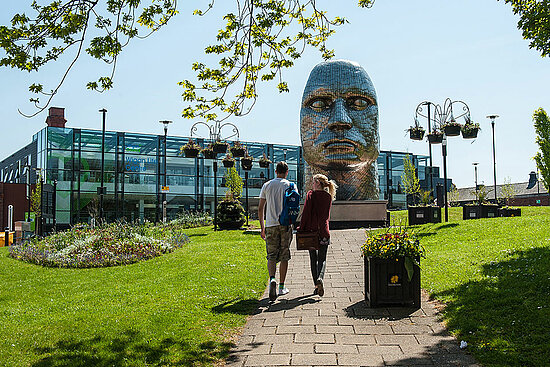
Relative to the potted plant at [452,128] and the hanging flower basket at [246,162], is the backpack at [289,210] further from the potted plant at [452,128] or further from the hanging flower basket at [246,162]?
the hanging flower basket at [246,162]

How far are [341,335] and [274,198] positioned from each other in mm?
2538

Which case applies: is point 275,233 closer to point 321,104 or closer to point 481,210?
point 321,104

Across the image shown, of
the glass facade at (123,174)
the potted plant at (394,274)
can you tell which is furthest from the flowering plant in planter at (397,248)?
the glass facade at (123,174)

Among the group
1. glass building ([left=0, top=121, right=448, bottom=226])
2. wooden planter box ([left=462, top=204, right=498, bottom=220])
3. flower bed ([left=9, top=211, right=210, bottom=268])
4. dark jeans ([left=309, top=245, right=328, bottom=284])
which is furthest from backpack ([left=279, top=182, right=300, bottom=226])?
glass building ([left=0, top=121, right=448, bottom=226])

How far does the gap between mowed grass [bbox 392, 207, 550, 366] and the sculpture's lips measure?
788 cm

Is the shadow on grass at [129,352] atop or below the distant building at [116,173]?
below

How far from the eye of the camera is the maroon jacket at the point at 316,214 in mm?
7254

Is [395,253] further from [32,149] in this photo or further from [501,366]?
[32,149]

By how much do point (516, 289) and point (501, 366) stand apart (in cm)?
258

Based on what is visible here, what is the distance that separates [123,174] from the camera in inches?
1550

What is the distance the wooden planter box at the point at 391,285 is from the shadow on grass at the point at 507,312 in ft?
1.66

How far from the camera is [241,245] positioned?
46.7 feet

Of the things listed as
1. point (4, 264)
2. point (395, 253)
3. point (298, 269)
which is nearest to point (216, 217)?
point (4, 264)

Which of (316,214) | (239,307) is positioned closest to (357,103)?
(316,214)
